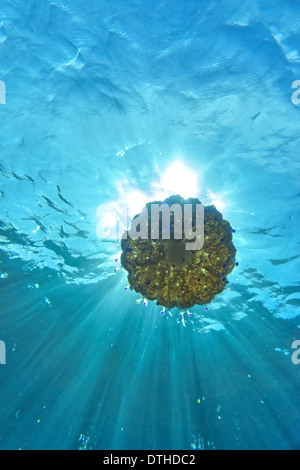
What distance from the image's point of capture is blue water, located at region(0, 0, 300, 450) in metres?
7.05

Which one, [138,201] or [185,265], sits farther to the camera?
[138,201]

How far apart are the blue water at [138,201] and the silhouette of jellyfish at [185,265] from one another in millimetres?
4417

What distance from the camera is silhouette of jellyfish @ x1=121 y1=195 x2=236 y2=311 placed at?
19.3 feet

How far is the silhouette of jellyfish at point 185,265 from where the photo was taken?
5895 mm

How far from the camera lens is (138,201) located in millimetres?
11367

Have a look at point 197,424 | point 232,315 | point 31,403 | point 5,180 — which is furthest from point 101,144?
point 197,424

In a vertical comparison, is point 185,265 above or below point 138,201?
below

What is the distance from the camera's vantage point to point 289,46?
6.67 metres

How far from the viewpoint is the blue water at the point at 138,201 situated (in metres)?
7.05

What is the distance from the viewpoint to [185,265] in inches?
235

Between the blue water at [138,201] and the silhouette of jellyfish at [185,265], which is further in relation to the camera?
the blue water at [138,201]

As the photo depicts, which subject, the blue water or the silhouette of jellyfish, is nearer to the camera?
the silhouette of jellyfish

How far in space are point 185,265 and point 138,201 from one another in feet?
19.9

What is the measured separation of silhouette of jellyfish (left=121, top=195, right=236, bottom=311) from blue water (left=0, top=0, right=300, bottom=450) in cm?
442
